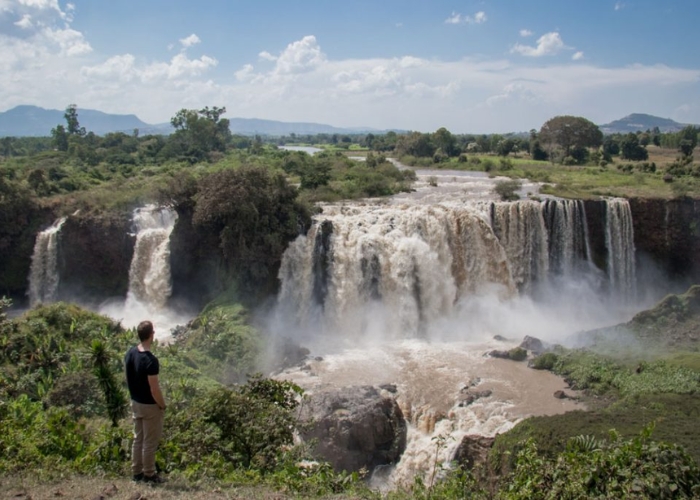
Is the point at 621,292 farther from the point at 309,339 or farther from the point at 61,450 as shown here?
the point at 61,450

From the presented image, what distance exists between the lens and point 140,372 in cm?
623

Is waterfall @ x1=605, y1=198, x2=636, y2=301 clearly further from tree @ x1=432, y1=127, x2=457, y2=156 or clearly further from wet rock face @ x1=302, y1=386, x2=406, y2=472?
tree @ x1=432, y1=127, x2=457, y2=156

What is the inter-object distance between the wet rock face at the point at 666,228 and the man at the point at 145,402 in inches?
984

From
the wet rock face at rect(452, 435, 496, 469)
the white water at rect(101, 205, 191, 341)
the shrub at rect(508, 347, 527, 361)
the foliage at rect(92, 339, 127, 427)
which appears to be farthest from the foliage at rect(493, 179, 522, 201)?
the foliage at rect(92, 339, 127, 427)

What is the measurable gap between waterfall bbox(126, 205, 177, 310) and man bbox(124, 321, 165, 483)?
17.9 meters

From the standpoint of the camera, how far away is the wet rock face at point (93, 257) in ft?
80.8

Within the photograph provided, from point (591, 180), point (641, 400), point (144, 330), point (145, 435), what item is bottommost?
point (641, 400)

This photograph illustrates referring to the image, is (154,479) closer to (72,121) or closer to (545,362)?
(545,362)

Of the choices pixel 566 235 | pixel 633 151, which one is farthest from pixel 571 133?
pixel 566 235

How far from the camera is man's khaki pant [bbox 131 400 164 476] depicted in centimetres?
642

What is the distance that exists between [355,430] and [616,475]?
7711 mm

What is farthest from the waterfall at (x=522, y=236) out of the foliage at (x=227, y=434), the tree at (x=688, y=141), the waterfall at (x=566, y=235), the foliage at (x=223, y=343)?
the tree at (x=688, y=141)

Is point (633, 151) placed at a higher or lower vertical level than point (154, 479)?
higher

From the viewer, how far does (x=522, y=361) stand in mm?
18375
